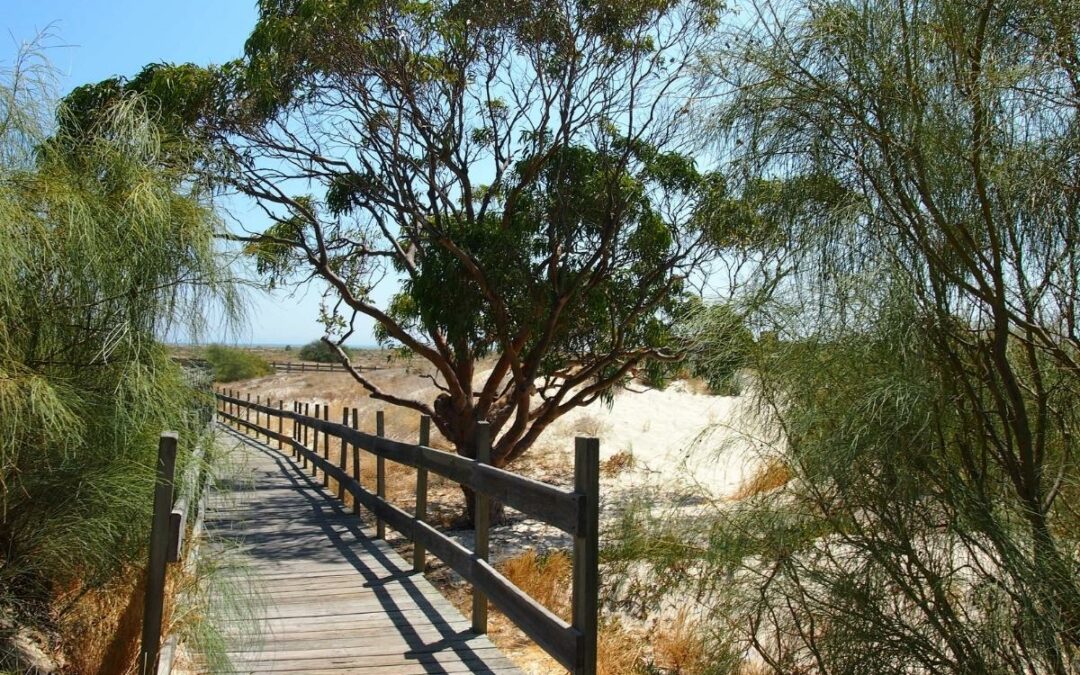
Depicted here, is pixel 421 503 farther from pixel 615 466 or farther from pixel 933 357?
pixel 615 466

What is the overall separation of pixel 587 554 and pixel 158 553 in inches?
71.4

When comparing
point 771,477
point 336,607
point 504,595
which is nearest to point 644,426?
point 336,607

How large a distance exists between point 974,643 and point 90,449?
376cm

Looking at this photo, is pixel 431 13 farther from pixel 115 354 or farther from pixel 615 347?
pixel 115 354

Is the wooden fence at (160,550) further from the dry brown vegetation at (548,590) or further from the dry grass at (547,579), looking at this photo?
the dry grass at (547,579)

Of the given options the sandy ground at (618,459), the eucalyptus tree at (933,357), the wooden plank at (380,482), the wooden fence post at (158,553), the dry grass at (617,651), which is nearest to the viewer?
the eucalyptus tree at (933,357)

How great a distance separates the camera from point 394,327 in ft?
41.1

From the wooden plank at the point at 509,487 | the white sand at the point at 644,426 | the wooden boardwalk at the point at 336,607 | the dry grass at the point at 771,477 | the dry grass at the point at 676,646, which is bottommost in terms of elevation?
the dry grass at the point at 676,646

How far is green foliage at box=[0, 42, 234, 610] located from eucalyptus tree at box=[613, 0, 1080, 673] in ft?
9.25

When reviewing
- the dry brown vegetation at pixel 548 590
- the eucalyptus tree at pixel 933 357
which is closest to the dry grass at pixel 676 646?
the dry brown vegetation at pixel 548 590

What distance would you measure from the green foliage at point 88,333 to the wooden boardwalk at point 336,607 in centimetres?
57

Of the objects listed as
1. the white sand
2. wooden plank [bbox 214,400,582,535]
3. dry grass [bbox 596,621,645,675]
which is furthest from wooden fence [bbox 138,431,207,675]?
the white sand

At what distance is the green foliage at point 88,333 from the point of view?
407 cm

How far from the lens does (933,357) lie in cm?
358
